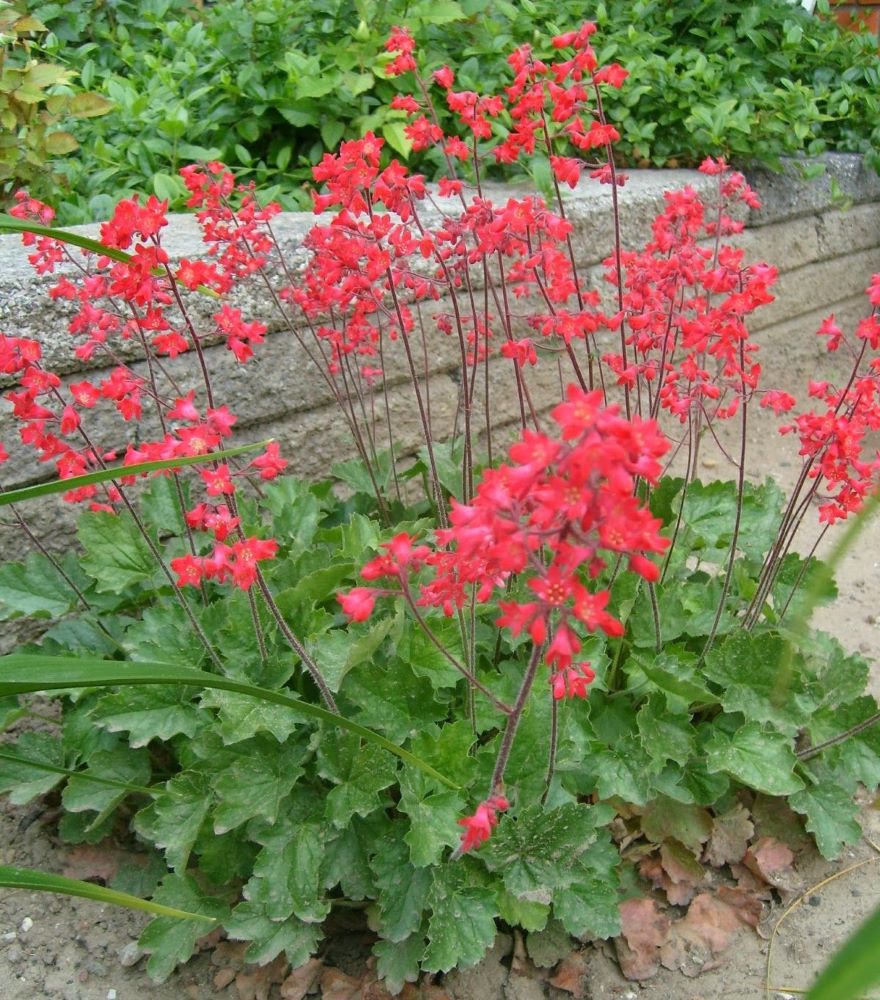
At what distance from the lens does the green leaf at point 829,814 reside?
215 cm

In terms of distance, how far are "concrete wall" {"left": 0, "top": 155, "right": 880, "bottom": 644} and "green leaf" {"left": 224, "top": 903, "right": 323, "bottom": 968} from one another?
121cm

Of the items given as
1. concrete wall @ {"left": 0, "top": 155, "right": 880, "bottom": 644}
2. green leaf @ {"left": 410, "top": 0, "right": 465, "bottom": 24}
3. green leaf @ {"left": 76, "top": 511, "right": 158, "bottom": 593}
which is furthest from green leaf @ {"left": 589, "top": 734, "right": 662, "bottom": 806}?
green leaf @ {"left": 410, "top": 0, "right": 465, "bottom": 24}

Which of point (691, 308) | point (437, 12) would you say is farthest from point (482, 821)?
point (437, 12)

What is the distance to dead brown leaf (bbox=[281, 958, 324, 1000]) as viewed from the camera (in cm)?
197

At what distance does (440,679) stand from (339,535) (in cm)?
61

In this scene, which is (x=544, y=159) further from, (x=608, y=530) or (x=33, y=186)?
(x=608, y=530)

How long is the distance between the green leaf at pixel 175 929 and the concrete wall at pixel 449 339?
1.05m

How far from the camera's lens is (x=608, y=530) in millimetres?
1045

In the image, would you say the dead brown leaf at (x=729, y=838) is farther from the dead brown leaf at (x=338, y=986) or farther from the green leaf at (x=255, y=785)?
the green leaf at (x=255, y=785)

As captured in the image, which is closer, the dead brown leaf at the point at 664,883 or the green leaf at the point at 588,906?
the green leaf at the point at 588,906

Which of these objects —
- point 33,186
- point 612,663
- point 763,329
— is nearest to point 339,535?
point 612,663

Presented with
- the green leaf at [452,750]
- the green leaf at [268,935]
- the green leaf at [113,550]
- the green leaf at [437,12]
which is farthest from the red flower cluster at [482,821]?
the green leaf at [437,12]

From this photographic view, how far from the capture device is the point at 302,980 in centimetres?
199

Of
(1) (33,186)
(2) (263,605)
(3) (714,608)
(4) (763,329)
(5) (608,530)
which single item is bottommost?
(4) (763,329)
